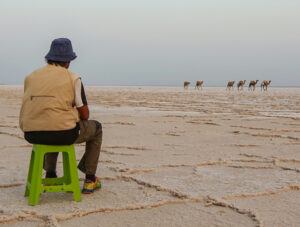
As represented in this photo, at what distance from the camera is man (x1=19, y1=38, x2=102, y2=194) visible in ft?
7.63

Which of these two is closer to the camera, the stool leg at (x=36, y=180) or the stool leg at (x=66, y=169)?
the stool leg at (x=36, y=180)

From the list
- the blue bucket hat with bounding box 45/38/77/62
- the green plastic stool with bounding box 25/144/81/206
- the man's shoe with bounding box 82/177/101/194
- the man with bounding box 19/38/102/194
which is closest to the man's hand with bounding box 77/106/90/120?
the man with bounding box 19/38/102/194

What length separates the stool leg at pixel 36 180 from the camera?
2324mm

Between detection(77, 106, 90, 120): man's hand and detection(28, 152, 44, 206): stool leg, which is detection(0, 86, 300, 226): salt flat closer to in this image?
detection(28, 152, 44, 206): stool leg

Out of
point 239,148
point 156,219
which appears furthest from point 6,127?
point 156,219

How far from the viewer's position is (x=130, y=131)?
5531 mm

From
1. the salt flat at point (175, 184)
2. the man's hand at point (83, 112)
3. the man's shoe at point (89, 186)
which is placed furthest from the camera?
the man's shoe at point (89, 186)

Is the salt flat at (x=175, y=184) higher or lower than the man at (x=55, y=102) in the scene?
lower

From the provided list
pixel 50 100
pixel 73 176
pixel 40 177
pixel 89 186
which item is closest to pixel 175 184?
pixel 89 186

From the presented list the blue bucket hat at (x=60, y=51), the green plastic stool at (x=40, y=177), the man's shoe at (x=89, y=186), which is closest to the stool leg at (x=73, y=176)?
the green plastic stool at (x=40, y=177)

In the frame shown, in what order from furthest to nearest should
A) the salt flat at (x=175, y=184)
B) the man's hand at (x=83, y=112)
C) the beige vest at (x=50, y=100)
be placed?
the man's hand at (x=83, y=112) → the beige vest at (x=50, y=100) → the salt flat at (x=175, y=184)

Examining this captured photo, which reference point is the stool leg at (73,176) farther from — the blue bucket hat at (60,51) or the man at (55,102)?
the blue bucket hat at (60,51)

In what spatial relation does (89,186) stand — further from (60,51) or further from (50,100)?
(60,51)

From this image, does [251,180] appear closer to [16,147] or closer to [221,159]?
[221,159]
